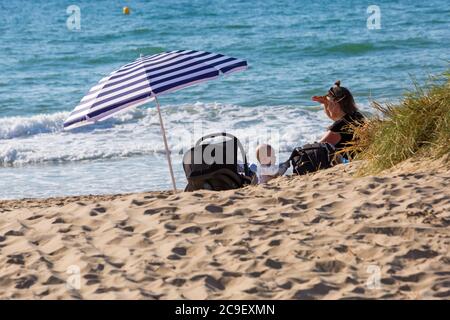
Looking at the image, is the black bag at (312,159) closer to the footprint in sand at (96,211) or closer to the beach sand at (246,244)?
the beach sand at (246,244)

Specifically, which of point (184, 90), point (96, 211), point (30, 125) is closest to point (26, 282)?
point (96, 211)

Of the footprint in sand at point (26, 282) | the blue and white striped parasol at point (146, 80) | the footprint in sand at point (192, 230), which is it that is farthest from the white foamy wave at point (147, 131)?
the footprint in sand at point (26, 282)

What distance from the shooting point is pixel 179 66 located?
779 cm

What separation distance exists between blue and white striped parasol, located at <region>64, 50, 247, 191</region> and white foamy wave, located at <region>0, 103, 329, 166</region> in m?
4.82

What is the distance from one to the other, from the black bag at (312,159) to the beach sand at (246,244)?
1.32 m

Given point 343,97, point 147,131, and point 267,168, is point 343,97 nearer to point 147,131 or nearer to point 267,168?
point 267,168

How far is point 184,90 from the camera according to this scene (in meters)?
18.5

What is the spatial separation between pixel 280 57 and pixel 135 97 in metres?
14.6

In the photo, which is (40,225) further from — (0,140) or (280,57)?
(280,57)

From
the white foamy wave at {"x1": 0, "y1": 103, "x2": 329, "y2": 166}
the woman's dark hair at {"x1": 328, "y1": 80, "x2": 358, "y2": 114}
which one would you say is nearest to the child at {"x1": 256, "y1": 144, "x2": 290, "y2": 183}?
the woman's dark hair at {"x1": 328, "y1": 80, "x2": 358, "y2": 114}

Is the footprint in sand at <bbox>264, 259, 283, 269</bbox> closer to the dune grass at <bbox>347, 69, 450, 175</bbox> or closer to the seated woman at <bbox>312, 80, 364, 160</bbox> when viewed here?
the dune grass at <bbox>347, 69, 450, 175</bbox>

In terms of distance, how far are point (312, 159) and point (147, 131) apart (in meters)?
7.26

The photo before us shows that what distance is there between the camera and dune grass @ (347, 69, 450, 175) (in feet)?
23.5
